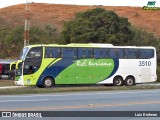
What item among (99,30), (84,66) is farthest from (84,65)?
(99,30)

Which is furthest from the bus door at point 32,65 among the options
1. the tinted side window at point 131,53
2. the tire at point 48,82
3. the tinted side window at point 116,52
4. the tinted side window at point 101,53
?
the tinted side window at point 131,53

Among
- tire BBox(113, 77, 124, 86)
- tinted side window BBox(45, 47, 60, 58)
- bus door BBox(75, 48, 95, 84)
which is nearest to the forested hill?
tire BBox(113, 77, 124, 86)

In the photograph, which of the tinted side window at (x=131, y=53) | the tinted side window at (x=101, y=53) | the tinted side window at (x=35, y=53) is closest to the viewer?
the tinted side window at (x=35, y=53)

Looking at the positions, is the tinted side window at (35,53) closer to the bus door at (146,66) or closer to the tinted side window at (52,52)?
the tinted side window at (52,52)

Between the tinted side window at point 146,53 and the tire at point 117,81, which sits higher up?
the tinted side window at point 146,53

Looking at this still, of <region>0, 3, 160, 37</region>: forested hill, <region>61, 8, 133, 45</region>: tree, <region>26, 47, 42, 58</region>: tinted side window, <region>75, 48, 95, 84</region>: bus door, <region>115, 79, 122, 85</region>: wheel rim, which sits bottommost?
<region>115, 79, 122, 85</region>: wheel rim

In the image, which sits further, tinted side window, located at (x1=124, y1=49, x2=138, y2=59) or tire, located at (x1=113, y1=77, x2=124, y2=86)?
tinted side window, located at (x1=124, y1=49, x2=138, y2=59)

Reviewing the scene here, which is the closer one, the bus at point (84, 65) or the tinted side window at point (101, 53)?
the bus at point (84, 65)

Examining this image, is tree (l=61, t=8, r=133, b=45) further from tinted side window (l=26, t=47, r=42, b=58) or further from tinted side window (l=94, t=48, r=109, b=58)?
tinted side window (l=26, t=47, r=42, b=58)

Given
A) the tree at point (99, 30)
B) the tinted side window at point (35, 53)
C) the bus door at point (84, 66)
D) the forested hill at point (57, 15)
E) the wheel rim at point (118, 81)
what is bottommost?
the wheel rim at point (118, 81)

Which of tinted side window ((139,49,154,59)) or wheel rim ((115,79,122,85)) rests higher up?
tinted side window ((139,49,154,59))

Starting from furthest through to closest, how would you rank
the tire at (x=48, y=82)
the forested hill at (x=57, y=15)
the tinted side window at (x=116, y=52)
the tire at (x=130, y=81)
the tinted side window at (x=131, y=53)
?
the forested hill at (x=57, y=15) < the tire at (x=130, y=81) < the tinted side window at (x=131, y=53) < the tinted side window at (x=116, y=52) < the tire at (x=48, y=82)

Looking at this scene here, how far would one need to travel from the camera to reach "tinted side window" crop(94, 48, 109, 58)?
3434cm

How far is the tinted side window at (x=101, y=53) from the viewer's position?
34.3 metres
